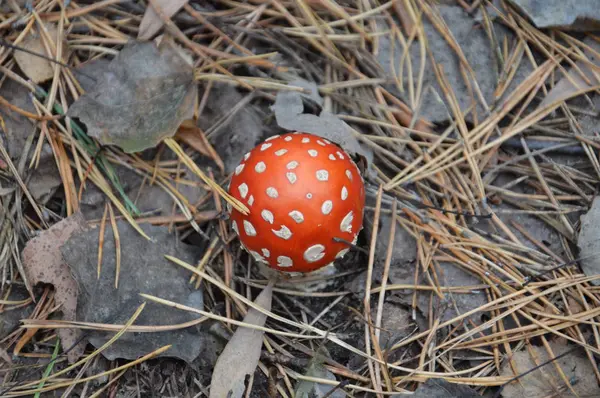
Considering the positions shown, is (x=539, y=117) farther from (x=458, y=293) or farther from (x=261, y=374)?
(x=261, y=374)

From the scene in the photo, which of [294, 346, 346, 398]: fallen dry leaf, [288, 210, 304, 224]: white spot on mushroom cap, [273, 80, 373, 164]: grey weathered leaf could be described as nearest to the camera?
[288, 210, 304, 224]: white spot on mushroom cap

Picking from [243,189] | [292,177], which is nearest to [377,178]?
[292,177]

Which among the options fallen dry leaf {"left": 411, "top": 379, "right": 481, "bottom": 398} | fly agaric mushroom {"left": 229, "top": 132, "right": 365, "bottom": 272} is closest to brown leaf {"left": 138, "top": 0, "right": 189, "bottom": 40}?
fly agaric mushroom {"left": 229, "top": 132, "right": 365, "bottom": 272}

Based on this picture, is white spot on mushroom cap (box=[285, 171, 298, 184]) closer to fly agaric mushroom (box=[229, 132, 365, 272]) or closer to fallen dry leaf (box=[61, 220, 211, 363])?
fly agaric mushroom (box=[229, 132, 365, 272])

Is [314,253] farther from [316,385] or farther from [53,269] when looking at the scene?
[53,269]

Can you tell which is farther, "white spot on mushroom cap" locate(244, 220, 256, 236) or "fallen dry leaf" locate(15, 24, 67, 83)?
"fallen dry leaf" locate(15, 24, 67, 83)

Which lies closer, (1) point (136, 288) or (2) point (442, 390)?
(2) point (442, 390)
